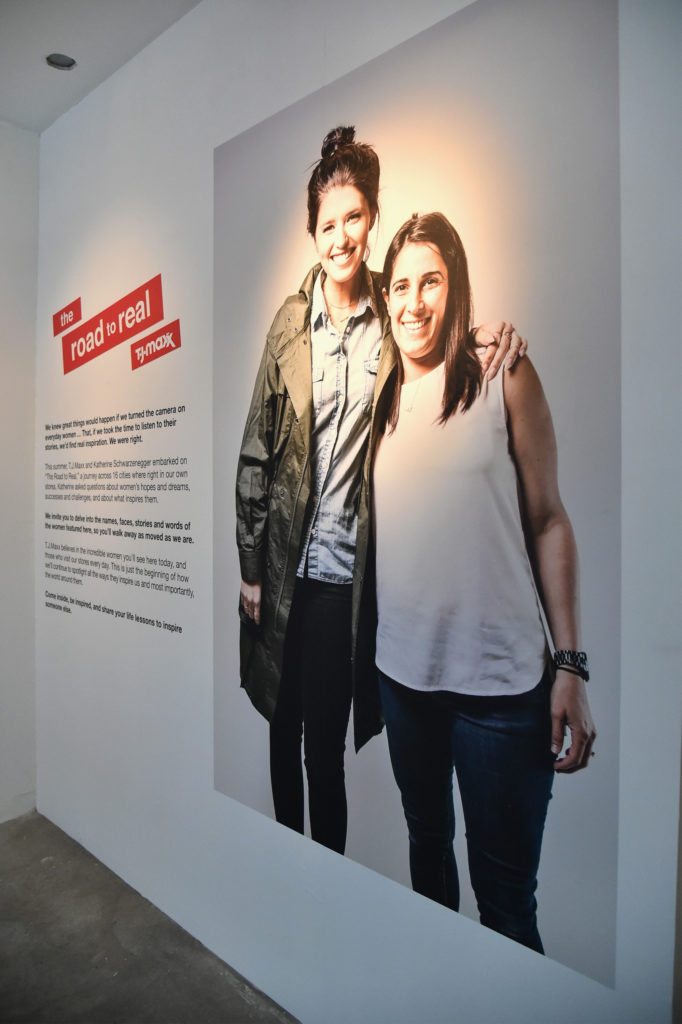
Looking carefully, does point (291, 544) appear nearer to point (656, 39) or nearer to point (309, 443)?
point (309, 443)

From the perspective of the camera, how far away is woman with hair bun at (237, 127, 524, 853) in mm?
1680

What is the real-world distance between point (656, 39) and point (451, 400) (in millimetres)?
742

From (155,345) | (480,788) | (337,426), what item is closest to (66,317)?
(155,345)

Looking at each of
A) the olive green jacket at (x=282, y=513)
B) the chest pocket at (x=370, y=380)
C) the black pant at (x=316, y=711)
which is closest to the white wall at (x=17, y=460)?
the olive green jacket at (x=282, y=513)

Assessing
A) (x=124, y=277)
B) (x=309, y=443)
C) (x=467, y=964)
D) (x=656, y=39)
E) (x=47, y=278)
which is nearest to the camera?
(x=656, y=39)

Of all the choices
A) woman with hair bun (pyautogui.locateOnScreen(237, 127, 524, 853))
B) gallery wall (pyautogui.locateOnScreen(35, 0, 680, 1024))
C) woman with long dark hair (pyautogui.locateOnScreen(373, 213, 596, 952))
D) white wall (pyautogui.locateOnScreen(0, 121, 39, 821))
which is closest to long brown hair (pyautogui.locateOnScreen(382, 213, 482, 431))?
woman with long dark hair (pyautogui.locateOnScreen(373, 213, 596, 952))

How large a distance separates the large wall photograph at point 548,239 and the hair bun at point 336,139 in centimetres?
2

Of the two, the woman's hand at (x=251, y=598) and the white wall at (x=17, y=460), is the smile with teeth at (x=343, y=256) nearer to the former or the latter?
the woman's hand at (x=251, y=598)

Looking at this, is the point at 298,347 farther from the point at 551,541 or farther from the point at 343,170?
the point at 551,541

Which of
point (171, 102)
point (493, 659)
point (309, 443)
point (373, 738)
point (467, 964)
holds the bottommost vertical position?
point (467, 964)

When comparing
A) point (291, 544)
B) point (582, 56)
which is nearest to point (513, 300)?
point (582, 56)

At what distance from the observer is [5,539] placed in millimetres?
3082

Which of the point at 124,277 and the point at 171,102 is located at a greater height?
the point at 171,102

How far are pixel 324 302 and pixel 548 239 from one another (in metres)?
0.63
